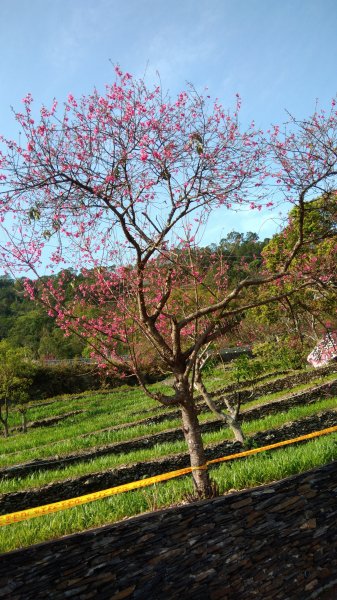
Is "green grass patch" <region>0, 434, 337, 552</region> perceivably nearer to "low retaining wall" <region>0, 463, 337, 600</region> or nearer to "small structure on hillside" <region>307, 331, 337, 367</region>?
"low retaining wall" <region>0, 463, 337, 600</region>

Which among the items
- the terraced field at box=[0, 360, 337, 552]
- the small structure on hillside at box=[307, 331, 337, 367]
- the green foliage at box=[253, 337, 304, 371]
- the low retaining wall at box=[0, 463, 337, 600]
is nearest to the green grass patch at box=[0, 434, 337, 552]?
the terraced field at box=[0, 360, 337, 552]

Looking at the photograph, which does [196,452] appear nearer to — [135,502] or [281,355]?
[135,502]

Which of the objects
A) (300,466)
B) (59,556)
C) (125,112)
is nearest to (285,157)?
(125,112)

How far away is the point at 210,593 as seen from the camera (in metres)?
3.30

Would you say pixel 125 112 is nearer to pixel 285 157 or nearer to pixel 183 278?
pixel 285 157

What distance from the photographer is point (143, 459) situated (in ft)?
27.0

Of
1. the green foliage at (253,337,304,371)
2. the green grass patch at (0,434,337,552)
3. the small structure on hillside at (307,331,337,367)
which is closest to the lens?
the green grass patch at (0,434,337,552)

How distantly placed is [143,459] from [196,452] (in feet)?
13.2

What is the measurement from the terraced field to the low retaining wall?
1.17 metres

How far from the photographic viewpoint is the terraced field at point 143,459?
16.4ft

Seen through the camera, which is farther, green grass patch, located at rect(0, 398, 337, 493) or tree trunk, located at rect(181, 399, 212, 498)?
green grass patch, located at rect(0, 398, 337, 493)

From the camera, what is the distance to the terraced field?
4988 mm

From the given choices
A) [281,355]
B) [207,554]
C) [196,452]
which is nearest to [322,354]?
[281,355]

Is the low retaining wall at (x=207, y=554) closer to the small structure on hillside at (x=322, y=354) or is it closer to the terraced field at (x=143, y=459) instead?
the terraced field at (x=143, y=459)
